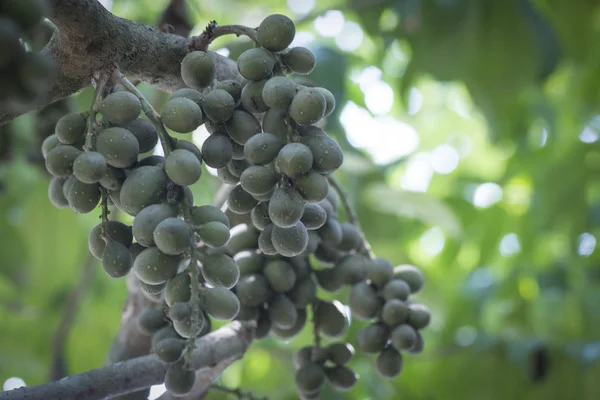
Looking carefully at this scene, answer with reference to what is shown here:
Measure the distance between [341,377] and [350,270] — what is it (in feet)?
0.73

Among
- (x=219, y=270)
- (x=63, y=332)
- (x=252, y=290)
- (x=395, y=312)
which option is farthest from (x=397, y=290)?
(x=63, y=332)

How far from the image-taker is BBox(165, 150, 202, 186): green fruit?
96 centimetres

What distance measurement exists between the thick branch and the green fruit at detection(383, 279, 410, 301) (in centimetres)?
28

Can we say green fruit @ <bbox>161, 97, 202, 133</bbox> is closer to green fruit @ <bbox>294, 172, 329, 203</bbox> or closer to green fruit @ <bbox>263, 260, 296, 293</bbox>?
green fruit @ <bbox>294, 172, 329, 203</bbox>

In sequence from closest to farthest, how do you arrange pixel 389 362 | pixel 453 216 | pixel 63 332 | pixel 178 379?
pixel 178 379 → pixel 389 362 → pixel 63 332 → pixel 453 216

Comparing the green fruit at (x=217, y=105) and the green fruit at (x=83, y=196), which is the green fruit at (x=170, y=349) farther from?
the green fruit at (x=217, y=105)

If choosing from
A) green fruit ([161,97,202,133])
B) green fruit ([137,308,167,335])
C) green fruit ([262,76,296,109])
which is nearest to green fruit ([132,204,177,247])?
green fruit ([161,97,202,133])

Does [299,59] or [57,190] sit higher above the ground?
[299,59]

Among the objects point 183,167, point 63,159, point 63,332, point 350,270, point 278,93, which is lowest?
point 63,332

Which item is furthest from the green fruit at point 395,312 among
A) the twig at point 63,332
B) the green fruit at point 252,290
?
the twig at point 63,332

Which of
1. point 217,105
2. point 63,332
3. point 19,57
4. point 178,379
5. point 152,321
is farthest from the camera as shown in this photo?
point 63,332

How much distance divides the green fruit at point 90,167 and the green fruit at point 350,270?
2.02 ft

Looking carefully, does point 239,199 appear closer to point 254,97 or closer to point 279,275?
point 254,97

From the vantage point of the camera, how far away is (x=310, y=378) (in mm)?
1446
